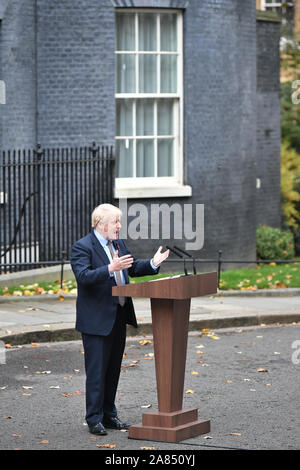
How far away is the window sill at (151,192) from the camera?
16984 mm

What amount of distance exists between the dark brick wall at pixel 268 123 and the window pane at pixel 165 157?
11.9 ft

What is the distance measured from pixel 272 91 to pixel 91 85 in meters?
5.71

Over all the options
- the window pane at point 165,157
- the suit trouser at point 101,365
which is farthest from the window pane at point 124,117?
the suit trouser at point 101,365

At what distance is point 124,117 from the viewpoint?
17.3 metres

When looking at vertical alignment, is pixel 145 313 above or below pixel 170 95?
below

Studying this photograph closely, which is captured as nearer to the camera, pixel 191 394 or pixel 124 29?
pixel 191 394

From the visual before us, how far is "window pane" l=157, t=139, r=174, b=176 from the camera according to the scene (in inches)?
689

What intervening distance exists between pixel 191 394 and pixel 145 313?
414cm

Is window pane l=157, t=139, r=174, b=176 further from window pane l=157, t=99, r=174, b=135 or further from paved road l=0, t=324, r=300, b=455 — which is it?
paved road l=0, t=324, r=300, b=455

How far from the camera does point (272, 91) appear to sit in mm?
21250

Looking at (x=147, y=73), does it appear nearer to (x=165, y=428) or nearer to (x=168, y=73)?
(x=168, y=73)

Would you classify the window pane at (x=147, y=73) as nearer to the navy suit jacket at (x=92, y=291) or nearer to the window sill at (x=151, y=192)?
the window sill at (x=151, y=192)

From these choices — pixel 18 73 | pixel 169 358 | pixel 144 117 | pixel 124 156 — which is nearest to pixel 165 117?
pixel 144 117

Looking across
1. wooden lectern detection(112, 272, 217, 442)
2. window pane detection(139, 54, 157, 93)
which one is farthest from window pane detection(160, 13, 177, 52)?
wooden lectern detection(112, 272, 217, 442)
